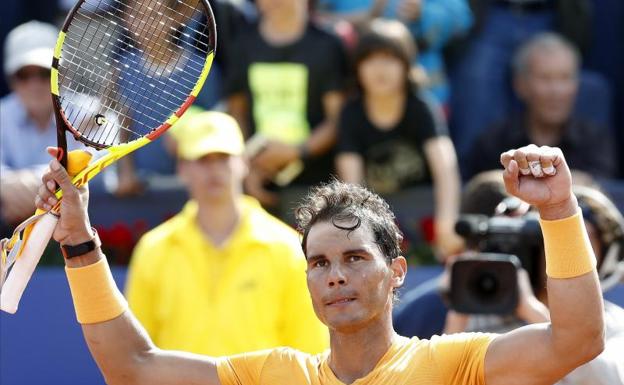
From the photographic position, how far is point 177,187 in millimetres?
7059

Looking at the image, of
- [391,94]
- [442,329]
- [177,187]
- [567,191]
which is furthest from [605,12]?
[567,191]

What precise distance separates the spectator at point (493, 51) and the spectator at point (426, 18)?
0.43 feet

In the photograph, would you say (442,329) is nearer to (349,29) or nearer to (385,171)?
(385,171)

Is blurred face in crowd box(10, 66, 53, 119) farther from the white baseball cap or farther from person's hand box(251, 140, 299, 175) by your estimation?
person's hand box(251, 140, 299, 175)

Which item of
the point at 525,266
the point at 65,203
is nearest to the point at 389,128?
the point at 525,266

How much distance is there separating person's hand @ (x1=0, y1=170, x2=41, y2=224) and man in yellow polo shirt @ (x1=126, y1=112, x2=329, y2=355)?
0.99m

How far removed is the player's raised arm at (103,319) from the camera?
11.7 ft

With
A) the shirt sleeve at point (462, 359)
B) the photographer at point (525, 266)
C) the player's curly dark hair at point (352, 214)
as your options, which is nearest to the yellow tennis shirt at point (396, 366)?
the shirt sleeve at point (462, 359)

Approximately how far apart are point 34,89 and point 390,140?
169cm

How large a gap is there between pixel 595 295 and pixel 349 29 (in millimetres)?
4164

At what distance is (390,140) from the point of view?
22.3 ft

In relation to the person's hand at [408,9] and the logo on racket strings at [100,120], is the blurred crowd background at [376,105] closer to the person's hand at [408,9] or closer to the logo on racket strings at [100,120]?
the person's hand at [408,9]

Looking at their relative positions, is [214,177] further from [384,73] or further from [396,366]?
[396,366]

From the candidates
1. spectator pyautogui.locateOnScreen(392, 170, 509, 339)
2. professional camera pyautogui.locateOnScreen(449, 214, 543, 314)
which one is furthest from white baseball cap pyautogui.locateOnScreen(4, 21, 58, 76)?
professional camera pyautogui.locateOnScreen(449, 214, 543, 314)
